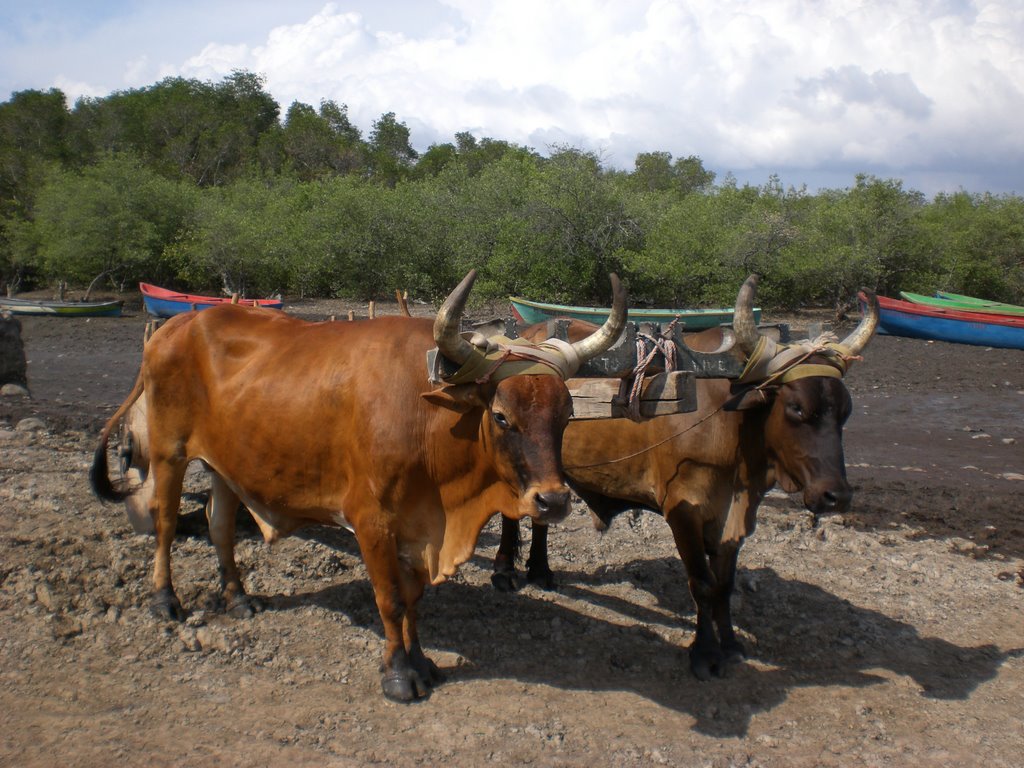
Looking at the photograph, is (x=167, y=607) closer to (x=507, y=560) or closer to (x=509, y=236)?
(x=507, y=560)

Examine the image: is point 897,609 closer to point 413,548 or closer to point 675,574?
point 675,574

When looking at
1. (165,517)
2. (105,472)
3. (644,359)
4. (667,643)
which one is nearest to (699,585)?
(667,643)

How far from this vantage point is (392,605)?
4754 millimetres

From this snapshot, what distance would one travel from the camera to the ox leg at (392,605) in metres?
4.69

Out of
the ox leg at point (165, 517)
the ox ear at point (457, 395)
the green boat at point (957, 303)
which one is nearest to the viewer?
the ox ear at point (457, 395)

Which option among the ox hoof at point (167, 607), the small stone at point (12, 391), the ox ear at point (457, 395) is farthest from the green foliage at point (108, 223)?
the ox ear at point (457, 395)

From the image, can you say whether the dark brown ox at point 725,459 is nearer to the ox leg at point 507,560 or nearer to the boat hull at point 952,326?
the ox leg at point 507,560

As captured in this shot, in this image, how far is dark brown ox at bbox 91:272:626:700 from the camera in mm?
4230

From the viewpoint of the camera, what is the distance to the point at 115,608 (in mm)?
5324

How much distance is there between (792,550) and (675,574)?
1.10 m

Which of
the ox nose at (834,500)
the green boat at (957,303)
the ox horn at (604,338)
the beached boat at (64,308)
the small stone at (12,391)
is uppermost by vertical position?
the ox horn at (604,338)

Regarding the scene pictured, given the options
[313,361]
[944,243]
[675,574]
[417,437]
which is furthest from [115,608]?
[944,243]

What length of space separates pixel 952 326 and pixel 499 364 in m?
21.7

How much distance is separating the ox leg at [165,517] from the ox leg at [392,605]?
155 centimetres
